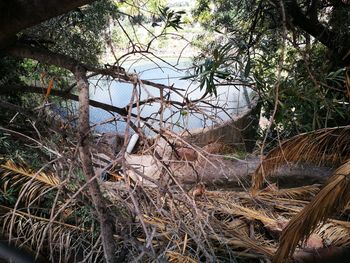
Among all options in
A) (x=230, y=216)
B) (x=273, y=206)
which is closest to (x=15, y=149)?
(x=230, y=216)

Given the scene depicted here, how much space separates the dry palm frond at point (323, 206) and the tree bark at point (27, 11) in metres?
1.58

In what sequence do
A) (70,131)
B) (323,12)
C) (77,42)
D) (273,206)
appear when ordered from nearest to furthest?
(70,131), (273,206), (77,42), (323,12)

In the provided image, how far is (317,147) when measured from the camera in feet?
8.11

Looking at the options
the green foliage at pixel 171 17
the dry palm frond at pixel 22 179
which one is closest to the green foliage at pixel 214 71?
the green foliage at pixel 171 17

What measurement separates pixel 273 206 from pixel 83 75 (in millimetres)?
2433

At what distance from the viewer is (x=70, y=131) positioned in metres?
1.87

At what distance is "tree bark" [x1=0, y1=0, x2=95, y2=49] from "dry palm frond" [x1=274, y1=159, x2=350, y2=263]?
158 cm

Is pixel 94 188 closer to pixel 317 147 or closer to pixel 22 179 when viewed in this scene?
pixel 22 179

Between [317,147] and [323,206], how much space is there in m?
0.66

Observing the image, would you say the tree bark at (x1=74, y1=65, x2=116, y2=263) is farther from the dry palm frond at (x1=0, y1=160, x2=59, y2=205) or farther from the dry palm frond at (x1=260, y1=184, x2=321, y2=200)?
the dry palm frond at (x1=260, y1=184, x2=321, y2=200)

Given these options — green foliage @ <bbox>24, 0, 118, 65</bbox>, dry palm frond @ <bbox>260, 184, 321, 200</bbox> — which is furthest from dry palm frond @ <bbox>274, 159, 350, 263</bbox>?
green foliage @ <bbox>24, 0, 118, 65</bbox>

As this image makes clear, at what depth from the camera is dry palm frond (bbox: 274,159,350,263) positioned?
75.2 inches

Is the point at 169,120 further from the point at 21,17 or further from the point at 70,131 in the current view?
the point at 21,17

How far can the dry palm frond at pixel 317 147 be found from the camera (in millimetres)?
2402
